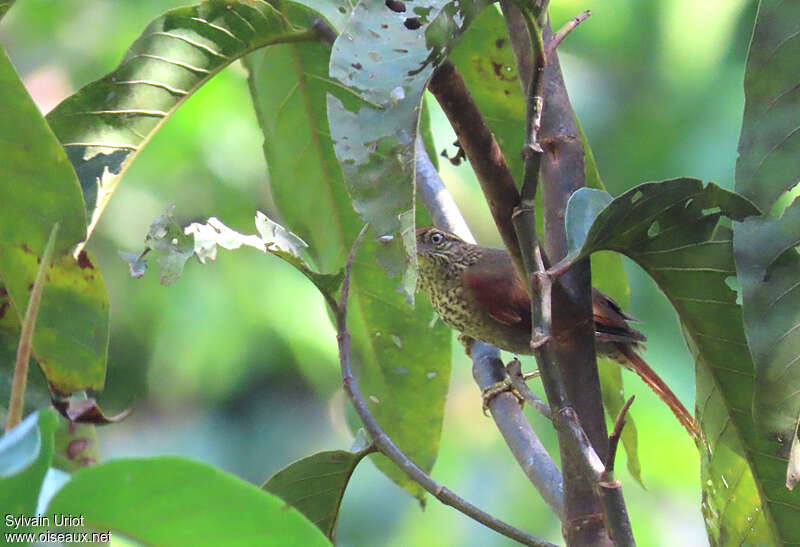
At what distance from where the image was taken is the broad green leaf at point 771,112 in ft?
4.16

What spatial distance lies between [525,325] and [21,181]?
1.61 meters

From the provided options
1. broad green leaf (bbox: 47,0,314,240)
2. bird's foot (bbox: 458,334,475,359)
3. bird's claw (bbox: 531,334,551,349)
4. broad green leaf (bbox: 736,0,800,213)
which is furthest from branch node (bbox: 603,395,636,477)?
bird's foot (bbox: 458,334,475,359)

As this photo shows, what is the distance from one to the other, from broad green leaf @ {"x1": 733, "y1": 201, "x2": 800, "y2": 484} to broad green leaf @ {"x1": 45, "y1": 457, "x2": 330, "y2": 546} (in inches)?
27.0

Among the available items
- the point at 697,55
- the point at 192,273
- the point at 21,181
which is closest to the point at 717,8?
the point at 697,55

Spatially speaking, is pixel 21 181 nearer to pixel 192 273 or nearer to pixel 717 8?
pixel 192 273

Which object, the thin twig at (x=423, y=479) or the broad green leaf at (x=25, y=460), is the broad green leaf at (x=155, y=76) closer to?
the thin twig at (x=423, y=479)

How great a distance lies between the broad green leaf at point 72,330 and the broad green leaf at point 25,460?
1.59 feet

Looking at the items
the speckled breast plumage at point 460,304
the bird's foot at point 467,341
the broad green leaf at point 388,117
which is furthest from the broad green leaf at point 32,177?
the bird's foot at point 467,341

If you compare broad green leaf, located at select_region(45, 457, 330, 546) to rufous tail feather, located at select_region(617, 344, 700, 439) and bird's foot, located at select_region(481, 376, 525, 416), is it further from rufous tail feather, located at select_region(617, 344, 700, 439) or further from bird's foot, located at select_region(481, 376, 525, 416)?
rufous tail feather, located at select_region(617, 344, 700, 439)

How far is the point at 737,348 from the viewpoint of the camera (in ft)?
4.42

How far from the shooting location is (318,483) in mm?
1522

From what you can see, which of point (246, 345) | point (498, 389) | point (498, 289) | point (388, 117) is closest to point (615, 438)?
point (388, 117)

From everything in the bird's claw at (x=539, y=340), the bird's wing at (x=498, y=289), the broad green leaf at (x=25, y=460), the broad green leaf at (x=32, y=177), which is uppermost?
the bird's wing at (x=498, y=289)

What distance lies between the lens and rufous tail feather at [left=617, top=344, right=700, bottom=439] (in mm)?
2312
